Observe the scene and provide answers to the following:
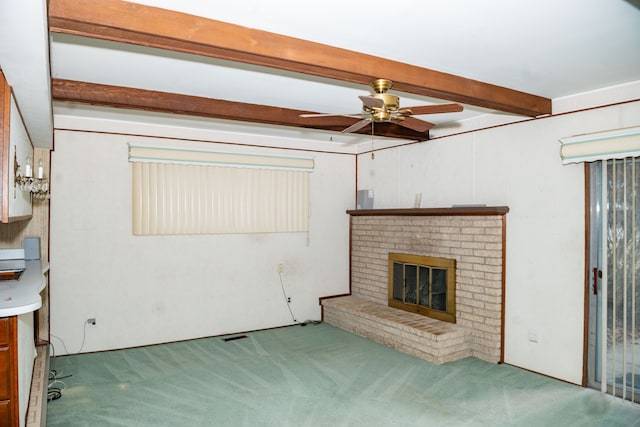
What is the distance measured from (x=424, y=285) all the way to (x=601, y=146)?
2.42 metres

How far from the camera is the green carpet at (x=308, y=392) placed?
327 cm

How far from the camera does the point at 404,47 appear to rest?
2.72 meters

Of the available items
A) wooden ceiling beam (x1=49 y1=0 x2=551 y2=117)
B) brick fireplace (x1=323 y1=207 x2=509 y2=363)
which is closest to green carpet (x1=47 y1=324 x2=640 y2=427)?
brick fireplace (x1=323 y1=207 x2=509 y2=363)

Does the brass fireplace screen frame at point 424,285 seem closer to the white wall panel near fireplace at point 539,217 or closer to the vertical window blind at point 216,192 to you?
the white wall panel near fireplace at point 539,217

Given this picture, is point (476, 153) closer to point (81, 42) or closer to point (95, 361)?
point (81, 42)

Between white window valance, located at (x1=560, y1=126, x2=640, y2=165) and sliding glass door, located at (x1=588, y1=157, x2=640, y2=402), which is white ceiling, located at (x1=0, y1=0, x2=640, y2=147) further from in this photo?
sliding glass door, located at (x1=588, y1=157, x2=640, y2=402)

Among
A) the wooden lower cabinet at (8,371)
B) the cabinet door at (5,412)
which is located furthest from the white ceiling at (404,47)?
the cabinet door at (5,412)

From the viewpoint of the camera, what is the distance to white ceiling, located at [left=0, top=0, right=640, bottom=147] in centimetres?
222

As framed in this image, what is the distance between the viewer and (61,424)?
314 centimetres

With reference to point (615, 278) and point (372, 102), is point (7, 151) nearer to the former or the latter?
point (372, 102)

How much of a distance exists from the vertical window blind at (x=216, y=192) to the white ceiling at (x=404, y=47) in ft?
4.57

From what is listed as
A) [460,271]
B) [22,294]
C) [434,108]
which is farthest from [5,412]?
[460,271]

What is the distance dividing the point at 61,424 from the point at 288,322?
3209 mm

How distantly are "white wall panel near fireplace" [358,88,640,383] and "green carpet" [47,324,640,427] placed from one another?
1.24 feet
